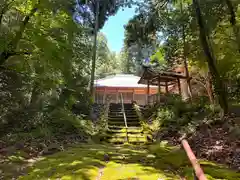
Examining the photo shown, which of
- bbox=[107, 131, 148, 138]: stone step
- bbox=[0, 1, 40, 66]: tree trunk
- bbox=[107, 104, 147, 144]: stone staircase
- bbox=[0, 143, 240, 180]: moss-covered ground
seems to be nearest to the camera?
bbox=[0, 143, 240, 180]: moss-covered ground

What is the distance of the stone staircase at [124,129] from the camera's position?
10789mm

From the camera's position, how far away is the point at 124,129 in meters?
12.1

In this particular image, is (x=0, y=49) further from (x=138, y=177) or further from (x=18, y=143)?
(x=138, y=177)

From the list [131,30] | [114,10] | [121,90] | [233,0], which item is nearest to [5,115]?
[131,30]

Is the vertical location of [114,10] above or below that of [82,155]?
above

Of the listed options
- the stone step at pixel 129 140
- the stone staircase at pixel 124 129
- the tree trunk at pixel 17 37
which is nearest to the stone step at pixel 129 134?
the stone staircase at pixel 124 129

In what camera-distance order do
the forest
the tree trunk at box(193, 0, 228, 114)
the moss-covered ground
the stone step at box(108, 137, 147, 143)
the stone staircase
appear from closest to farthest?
the moss-covered ground
the forest
the tree trunk at box(193, 0, 228, 114)
the stone step at box(108, 137, 147, 143)
the stone staircase

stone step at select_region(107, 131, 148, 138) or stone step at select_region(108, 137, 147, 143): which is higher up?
stone step at select_region(107, 131, 148, 138)

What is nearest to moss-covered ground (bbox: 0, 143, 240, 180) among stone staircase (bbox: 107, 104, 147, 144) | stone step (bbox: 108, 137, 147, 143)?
stone step (bbox: 108, 137, 147, 143)

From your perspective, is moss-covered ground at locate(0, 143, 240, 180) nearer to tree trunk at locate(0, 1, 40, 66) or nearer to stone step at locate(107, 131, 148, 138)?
tree trunk at locate(0, 1, 40, 66)

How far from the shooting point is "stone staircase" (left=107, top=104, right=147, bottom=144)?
10789 millimetres

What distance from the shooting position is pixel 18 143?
8.63 meters

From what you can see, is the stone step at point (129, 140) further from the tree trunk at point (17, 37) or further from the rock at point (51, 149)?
the tree trunk at point (17, 37)

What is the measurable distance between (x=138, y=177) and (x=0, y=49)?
6.56 meters
